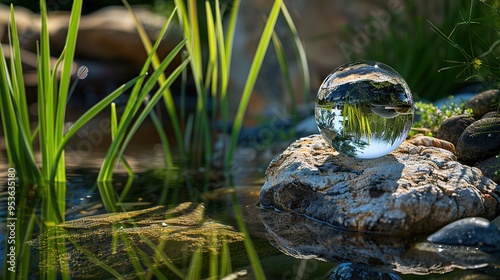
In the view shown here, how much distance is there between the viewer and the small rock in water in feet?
7.30

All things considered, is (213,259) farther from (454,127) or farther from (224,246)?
(454,127)

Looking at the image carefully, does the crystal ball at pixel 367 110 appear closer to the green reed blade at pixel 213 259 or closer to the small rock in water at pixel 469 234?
the small rock in water at pixel 469 234

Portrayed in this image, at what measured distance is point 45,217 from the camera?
288 centimetres

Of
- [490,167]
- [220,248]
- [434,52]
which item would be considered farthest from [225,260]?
[434,52]

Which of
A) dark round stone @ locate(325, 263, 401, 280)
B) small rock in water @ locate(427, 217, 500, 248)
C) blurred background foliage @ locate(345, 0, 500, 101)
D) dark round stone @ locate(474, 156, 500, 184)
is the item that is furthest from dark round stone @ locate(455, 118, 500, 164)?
blurred background foliage @ locate(345, 0, 500, 101)

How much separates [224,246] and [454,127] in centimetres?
159

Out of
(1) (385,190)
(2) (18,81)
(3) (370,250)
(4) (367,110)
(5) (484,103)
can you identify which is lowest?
(3) (370,250)

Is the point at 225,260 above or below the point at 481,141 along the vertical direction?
below

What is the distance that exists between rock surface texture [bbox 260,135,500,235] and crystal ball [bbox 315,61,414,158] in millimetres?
84

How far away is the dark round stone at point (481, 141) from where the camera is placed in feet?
9.92

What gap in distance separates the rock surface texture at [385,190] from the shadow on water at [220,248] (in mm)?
78

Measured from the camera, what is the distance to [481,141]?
303 centimetres

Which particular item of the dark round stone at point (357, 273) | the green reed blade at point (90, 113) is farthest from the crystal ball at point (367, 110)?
the green reed blade at point (90, 113)

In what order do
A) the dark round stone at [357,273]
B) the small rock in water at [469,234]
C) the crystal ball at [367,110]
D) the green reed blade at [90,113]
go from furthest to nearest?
the green reed blade at [90,113] → the crystal ball at [367,110] → the small rock in water at [469,234] → the dark round stone at [357,273]
